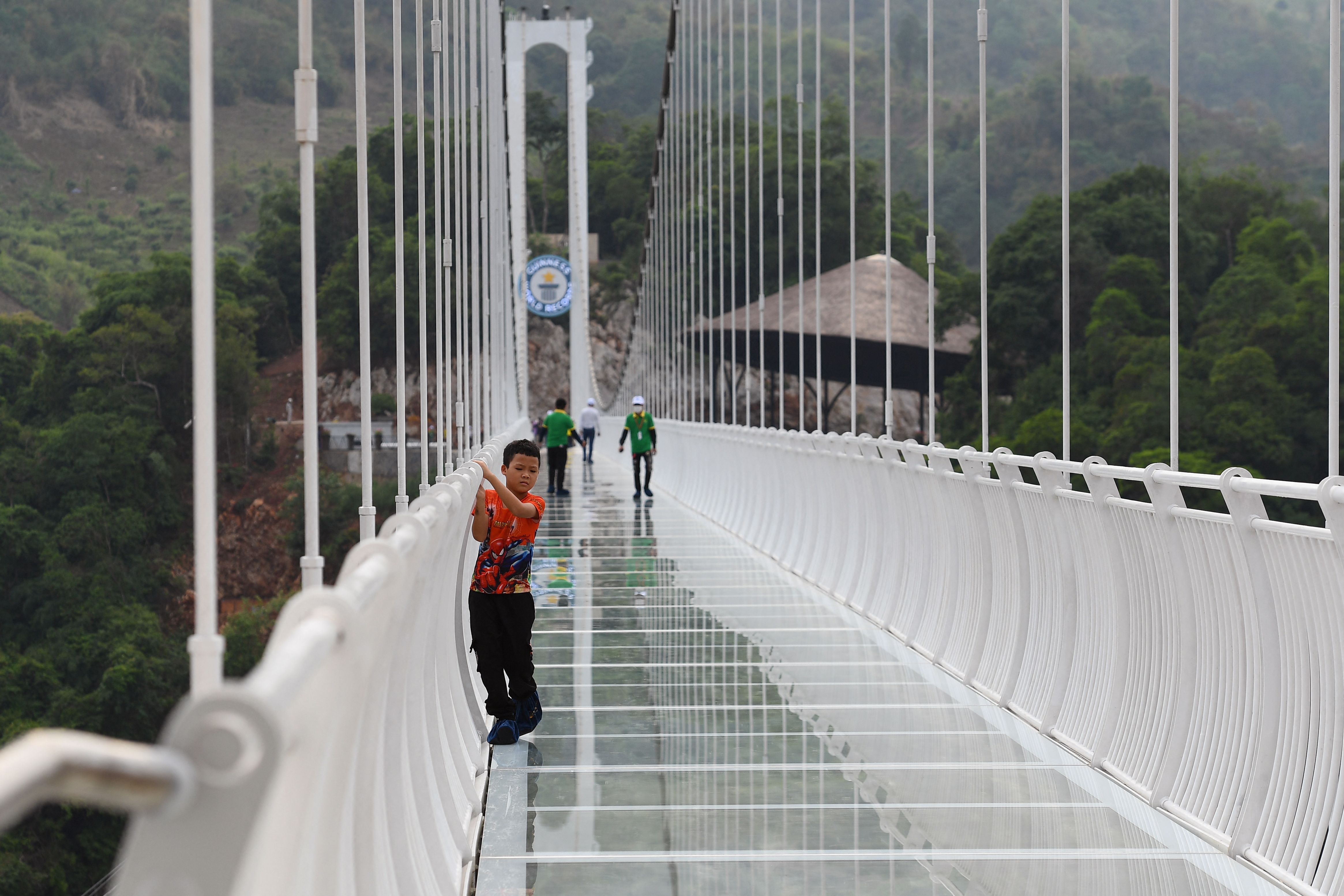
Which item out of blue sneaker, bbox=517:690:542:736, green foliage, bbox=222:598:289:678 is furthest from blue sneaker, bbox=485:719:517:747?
green foliage, bbox=222:598:289:678

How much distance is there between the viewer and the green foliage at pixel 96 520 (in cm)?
3641

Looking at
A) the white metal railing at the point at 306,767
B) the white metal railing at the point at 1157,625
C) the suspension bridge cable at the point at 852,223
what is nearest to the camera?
the white metal railing at the point at 306,767

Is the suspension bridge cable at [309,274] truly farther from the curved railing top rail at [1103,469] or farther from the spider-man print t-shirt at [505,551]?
the curved railing top rail at [1103,469]

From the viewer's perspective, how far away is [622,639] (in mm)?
8539

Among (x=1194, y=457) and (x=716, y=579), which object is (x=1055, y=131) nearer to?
(x=1194, y=457)

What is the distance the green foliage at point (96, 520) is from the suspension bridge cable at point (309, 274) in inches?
1126

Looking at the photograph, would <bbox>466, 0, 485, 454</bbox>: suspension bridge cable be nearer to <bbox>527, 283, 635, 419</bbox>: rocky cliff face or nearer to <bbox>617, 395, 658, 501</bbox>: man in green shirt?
<bbox>617, 395, 658, 501</bbox>: man in green shirt

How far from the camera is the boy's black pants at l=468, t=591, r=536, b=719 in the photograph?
217 inches

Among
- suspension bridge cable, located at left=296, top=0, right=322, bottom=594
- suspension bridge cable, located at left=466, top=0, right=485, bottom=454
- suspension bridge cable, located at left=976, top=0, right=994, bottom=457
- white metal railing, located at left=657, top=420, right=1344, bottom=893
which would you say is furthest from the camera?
suspension bridge cable, located at left=466, top=0, right=485, bottom=454

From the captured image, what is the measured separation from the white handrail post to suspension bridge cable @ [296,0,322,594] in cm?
99

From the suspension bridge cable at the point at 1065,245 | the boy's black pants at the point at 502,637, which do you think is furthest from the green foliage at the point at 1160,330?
the boy's black pants at the point at 502,637

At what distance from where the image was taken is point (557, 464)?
21.6m

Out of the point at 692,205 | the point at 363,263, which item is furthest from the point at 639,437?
the point at 692,205

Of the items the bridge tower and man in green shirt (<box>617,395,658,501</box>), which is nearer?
man in green shirt (<box>617,395,658,501</box>)
